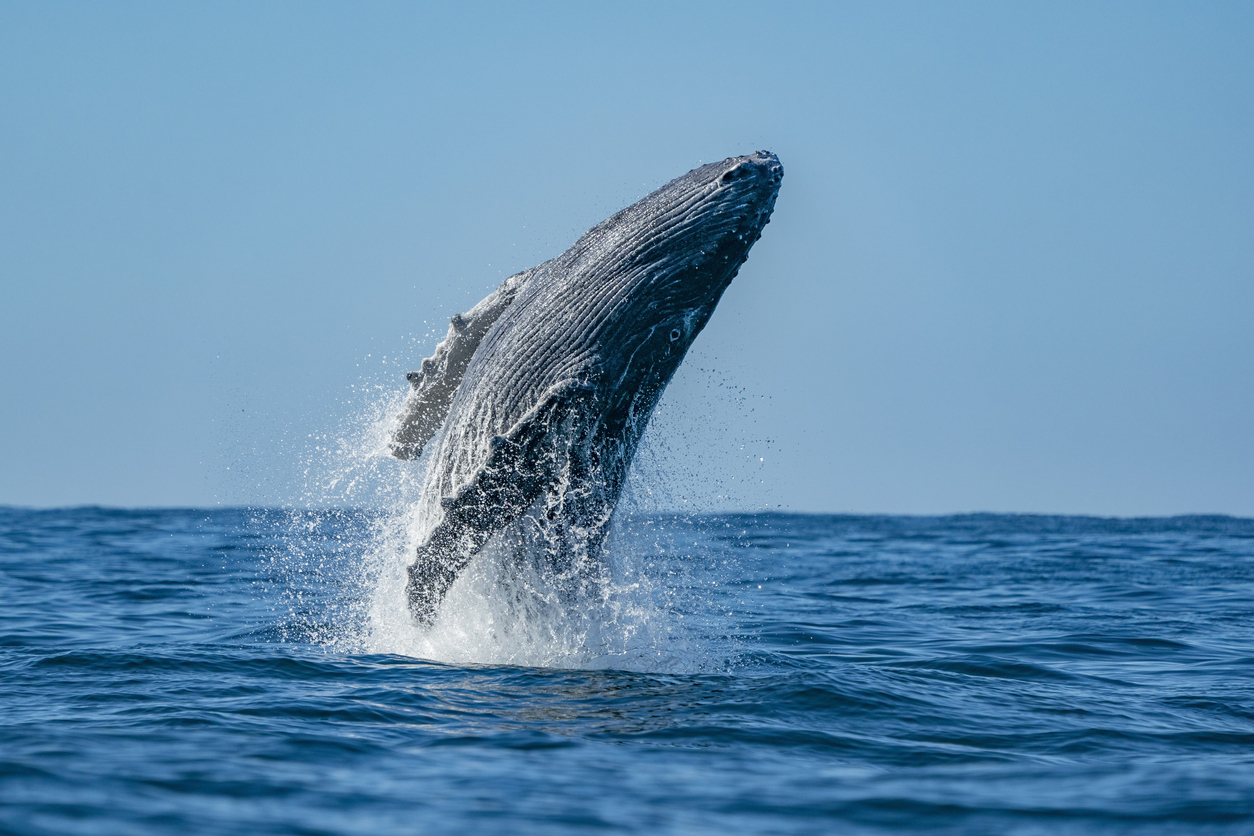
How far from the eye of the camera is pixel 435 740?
6746 mm

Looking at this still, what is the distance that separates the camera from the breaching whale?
817 cm

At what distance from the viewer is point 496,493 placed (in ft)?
27.7

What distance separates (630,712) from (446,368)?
3.34 meters

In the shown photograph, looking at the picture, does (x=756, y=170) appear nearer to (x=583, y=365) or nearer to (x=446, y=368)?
(x=583, y=365)

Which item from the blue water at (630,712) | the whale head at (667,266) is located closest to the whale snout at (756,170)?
the whale head at (667,266)

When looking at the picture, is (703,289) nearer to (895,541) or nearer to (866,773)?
(866,773)

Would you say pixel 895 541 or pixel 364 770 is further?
pixel 895 541

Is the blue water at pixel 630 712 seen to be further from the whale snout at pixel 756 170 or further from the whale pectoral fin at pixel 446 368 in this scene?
the whale snout at pixel 756 170

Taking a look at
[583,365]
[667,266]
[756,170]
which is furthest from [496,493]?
[756,170]

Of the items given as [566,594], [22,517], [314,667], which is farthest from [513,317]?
[22,517]

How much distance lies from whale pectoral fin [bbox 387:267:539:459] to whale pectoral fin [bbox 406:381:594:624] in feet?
3.83

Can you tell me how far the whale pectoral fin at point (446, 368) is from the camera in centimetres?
928

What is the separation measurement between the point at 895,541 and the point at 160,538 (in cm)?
1843

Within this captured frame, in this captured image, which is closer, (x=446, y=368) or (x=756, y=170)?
(x=756, y=170)
